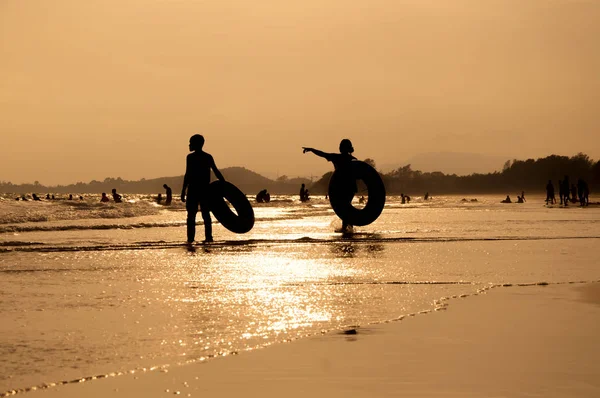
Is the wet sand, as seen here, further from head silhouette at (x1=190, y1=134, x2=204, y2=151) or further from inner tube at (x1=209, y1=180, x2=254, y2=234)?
inner tube at (x1=209, y1=180, x2=254, y2=234)

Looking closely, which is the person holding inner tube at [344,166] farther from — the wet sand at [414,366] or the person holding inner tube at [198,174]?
the wet sand at [414,366]

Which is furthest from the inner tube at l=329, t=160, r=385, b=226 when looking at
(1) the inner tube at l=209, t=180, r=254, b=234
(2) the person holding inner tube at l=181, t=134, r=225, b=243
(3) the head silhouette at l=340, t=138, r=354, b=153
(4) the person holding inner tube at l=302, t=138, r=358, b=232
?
(2) the person holding inner tube at l=181, t=134, r=225, b=243

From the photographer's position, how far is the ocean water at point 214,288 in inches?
235

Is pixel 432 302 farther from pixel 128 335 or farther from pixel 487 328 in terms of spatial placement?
pixel 128 335

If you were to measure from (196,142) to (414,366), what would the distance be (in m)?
13.2

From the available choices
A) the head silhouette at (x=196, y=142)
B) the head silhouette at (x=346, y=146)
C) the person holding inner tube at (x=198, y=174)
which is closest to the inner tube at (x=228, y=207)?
the person holding inner tube at (x=198, y=174)

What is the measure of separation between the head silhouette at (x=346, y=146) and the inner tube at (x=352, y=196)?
20.7 inches

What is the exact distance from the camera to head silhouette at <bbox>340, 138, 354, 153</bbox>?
68.4ft

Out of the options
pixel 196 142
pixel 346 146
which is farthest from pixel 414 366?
pixel 346 146

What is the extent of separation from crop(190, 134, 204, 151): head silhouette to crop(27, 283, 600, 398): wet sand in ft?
37.6

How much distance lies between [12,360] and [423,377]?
2.74 m

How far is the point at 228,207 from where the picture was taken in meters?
20.0

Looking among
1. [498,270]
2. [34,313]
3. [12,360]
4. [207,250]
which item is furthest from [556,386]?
[207,250]

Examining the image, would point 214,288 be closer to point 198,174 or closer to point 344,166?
point 198,174
